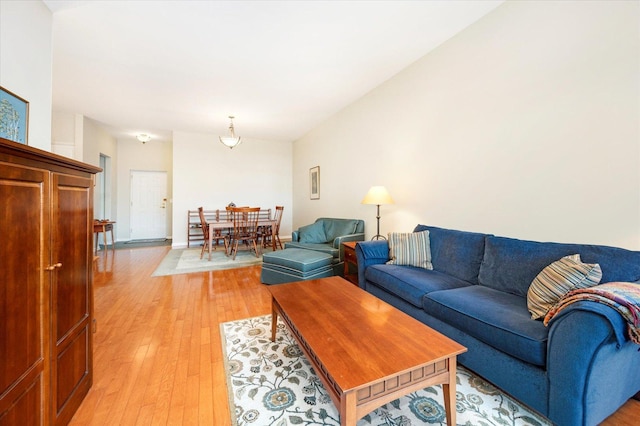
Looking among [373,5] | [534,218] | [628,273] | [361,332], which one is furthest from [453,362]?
[373,5]

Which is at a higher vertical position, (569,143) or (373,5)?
(373,5)

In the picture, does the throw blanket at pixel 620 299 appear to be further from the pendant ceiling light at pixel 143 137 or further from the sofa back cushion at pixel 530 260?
the pendant ceiling light at pixel 143 137

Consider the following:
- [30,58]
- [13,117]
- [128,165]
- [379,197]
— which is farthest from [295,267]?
[128,165]

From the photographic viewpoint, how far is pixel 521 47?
204cm

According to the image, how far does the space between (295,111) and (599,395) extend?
15.3 feet

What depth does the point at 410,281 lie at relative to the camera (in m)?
2.05

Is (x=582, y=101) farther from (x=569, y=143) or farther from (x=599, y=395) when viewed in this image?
(x=599, y=395)

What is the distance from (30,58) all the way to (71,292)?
1.90 metres

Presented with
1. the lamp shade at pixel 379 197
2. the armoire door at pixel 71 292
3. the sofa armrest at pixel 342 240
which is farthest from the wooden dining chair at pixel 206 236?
the armoire door at pixel 71 292

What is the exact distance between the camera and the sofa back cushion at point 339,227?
12.9 ft

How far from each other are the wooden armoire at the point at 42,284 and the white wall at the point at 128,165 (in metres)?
6.53

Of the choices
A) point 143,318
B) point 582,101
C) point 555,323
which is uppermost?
point 582,101

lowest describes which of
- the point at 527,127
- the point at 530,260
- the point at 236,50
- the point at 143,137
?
the point at 530,260

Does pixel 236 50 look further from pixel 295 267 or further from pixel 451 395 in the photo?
pixel 451 395
